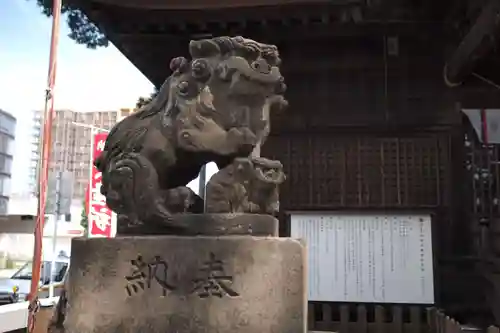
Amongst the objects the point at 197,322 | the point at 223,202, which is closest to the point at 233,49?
the point at 223,202

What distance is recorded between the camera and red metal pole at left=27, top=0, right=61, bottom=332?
11.3 ft

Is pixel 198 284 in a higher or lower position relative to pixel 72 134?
lower

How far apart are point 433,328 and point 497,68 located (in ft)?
10.7

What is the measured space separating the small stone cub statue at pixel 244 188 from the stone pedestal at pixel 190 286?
0.19 metres

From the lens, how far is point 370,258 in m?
6.09

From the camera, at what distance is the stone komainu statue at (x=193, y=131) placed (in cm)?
277

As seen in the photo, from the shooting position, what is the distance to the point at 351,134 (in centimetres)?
654

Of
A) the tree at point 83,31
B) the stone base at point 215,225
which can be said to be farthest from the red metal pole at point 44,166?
the tree at point 83,31

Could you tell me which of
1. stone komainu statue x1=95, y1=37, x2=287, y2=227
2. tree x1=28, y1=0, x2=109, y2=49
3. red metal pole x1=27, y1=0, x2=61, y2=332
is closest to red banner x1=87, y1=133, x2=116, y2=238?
tree x1=28, y1=0, x2=109, y2=49

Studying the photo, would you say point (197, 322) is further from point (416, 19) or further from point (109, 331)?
point (416, 19)

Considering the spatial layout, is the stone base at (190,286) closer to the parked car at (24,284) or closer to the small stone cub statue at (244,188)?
the small stone cub statue at (244,188)

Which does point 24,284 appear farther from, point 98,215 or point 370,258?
point 370,258

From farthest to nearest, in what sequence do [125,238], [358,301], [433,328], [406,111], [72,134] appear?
[72,134]
[406,111]
[358,301]
[433,328]
[125,238]

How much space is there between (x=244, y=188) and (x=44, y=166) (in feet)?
5.74
